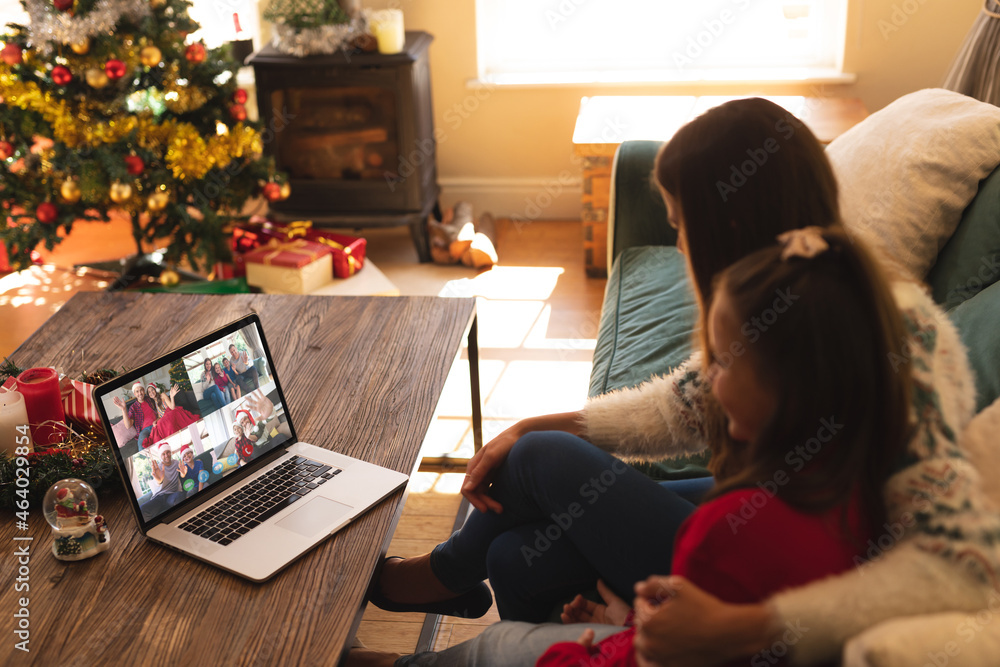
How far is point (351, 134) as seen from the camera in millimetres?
3240

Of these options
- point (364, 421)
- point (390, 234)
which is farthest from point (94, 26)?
point (364, 421)

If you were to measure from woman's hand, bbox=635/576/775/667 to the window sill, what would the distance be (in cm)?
296

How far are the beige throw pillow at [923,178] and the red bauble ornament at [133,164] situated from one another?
2.03 m

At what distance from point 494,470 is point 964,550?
2.31ft

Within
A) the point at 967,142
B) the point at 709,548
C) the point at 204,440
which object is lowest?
the point at 204,440

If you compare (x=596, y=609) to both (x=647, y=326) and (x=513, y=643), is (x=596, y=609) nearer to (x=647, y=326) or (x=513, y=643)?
(x=513, y=643)

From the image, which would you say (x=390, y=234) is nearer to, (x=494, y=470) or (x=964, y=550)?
(x=494, y=470)


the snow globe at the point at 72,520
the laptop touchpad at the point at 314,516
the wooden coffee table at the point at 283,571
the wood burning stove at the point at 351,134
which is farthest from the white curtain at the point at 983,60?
the snow globe at the point at 72,520

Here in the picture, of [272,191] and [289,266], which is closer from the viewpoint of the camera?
[289,266]

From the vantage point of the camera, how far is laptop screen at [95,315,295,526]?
3.65 feet

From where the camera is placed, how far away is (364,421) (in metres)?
1.40

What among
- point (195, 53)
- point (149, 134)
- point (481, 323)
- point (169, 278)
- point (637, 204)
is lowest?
point (481, 323)

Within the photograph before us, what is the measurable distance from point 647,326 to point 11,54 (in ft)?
6.66

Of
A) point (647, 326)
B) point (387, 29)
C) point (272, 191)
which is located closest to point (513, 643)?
point (647, 326)
